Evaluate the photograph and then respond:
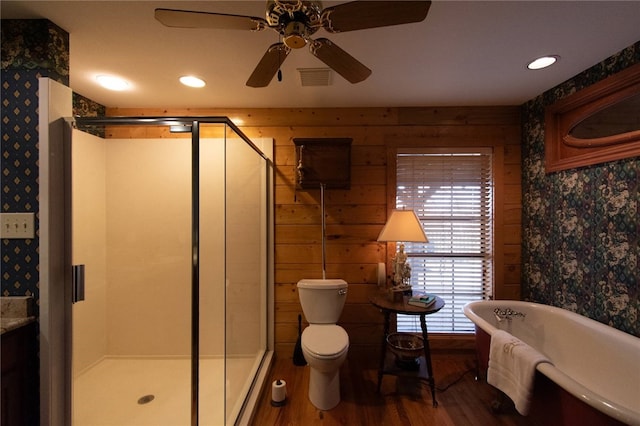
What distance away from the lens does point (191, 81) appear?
6.55 feet

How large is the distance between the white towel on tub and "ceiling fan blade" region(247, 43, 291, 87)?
6.37 feet

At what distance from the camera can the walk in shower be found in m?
1.55

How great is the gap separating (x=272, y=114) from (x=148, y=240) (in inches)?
60.7

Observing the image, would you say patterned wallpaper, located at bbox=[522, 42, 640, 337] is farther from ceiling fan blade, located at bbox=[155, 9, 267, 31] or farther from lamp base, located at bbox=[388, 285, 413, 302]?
ceiling fan blade, located at bbox=[155, 9, 267, 31]

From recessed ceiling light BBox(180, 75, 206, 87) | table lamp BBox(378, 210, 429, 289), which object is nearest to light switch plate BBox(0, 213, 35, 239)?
recessed ceiling light BBox(180, 75, 206, 87)

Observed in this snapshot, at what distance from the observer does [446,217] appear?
8.23ft

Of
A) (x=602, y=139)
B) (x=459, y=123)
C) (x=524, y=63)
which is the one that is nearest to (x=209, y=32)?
(x=524, y=63)

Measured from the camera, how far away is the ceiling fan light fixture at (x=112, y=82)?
193 centimetres

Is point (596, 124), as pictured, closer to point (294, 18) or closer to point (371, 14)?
point (371, 14)

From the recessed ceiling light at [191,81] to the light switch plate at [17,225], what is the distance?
1.26 metres

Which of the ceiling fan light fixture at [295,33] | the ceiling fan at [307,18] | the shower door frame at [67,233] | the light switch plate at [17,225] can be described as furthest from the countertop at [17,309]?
the ceiling fan light fixture at [295,33]

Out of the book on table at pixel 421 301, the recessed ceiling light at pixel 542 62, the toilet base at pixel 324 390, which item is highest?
the recessed ceiling light at pixel 542 62

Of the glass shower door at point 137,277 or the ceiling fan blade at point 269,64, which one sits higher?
the ceiling fan blade at point 269,64

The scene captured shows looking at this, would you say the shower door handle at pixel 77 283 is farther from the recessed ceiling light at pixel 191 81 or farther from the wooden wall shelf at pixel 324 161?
the wooden wall shelf at pixel 324 161
